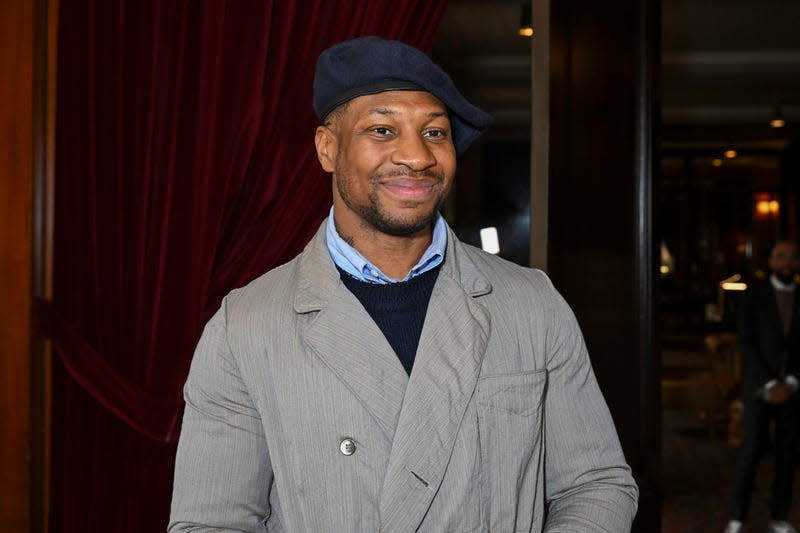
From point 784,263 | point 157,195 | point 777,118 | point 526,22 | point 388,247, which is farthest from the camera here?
point 777,118

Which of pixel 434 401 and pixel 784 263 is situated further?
pixel 784 263

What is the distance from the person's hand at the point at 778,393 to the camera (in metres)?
4.50

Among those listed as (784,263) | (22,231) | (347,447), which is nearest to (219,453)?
(347,447)

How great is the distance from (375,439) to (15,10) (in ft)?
5.35

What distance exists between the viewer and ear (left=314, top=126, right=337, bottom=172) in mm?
1383

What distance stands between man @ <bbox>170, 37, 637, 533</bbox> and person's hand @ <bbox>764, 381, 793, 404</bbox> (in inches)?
139

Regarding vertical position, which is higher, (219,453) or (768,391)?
(219,453)

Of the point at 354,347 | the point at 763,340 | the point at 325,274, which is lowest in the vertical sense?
the point at 763,340

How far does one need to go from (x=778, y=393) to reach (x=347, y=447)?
152 inches

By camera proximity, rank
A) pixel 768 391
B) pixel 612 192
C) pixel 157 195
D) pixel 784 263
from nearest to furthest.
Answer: pixel 157 195 → pixel 612 192 → pixel 768 391 → pixel 784 263

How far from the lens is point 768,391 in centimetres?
451

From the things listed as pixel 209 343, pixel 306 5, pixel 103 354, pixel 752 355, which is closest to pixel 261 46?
pixel 306 5

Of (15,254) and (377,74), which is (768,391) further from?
(377,74)

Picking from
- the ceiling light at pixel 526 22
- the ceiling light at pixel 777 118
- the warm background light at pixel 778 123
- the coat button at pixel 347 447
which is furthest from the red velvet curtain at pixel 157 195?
the warm background light at pixel 778 123
